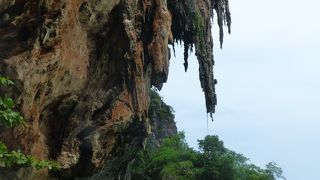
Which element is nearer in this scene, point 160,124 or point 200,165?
point 200,165

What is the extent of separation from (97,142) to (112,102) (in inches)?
46.1

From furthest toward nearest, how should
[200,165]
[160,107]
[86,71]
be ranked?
1. [160,107]
2. [200,165]
3. [86,71]

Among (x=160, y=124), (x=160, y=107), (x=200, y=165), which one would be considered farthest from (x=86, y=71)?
(x=160, y=124)

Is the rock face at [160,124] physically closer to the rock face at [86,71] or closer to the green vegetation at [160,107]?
the green vegetation at [160,107]

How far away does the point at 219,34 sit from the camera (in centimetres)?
2092

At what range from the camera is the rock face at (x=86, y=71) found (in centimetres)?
1080

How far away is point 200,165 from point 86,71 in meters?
18.6

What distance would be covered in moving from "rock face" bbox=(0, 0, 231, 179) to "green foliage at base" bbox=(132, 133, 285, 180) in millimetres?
12154

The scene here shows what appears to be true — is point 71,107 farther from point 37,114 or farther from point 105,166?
point 105,166

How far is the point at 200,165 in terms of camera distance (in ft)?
99.3

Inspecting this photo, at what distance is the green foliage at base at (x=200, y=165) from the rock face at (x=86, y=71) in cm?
1215

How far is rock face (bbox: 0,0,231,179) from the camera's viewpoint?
425 inches

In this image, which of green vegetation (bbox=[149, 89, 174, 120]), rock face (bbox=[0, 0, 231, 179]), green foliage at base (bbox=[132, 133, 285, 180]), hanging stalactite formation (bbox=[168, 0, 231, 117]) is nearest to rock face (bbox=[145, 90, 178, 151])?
green vegetation (bbox=[149, 89, 174, 120])

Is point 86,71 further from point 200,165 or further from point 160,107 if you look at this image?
point 160,107
